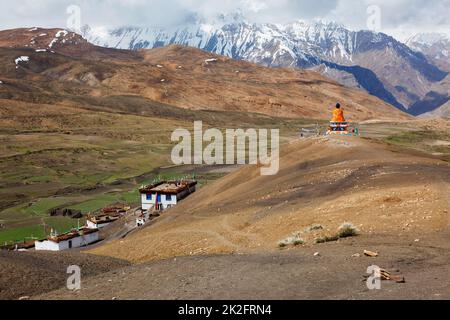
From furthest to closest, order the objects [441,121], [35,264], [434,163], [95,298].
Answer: [441,121], [434,163], [35,264], [95,298]

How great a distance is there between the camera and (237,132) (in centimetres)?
12506

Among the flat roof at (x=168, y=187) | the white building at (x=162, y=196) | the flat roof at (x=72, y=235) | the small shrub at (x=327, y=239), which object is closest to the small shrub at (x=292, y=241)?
the small shrub at (x=327, y=239)

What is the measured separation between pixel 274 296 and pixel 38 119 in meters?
115

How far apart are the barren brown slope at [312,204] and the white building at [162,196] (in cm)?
967

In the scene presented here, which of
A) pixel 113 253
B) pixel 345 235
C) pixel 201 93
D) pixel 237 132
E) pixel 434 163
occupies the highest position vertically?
pixel 201 93

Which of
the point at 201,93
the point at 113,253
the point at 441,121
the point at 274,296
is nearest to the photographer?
the point at 274,296

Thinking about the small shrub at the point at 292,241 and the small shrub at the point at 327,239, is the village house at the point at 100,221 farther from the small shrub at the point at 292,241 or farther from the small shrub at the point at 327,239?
the small shrub at the point at 327,239

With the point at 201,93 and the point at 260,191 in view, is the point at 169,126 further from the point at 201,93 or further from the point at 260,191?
the point at 260,191

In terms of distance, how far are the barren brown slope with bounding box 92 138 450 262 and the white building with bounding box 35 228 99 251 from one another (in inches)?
388

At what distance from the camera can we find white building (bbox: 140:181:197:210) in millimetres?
45812

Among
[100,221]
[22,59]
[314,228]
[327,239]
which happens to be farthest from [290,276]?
[22,59]

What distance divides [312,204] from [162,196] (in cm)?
2487

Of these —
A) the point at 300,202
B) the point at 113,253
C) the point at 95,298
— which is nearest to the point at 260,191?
the point at 300,202

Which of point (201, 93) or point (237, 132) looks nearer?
point (237, 132)
